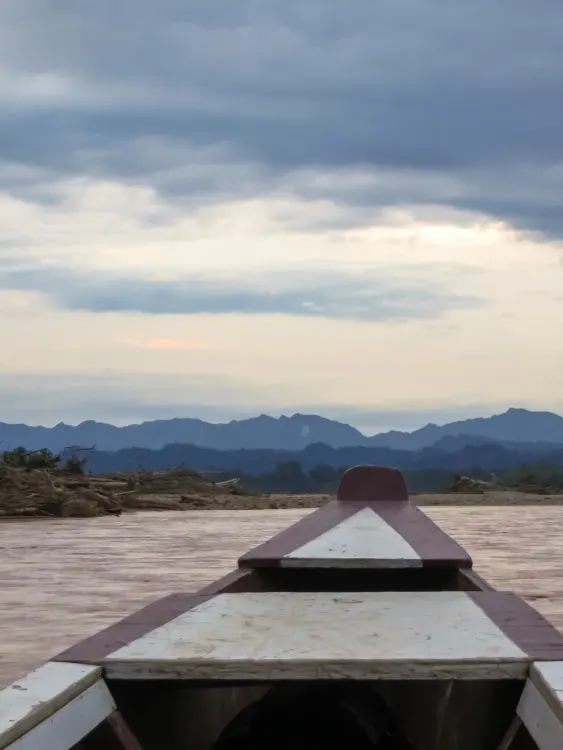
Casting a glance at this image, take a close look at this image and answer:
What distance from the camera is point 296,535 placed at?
521cm

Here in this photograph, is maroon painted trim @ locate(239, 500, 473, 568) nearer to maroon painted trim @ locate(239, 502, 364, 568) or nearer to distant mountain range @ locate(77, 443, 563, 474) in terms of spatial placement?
maroon painted trim @ locate(239, 502, 364, 568)

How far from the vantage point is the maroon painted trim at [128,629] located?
9.85 feet

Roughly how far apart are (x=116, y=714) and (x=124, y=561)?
20.0ft

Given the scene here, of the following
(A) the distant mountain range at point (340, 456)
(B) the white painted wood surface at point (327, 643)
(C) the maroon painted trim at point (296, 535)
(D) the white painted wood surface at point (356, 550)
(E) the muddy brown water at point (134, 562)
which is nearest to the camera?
(B) the white painted wood surface at point (327, 643)

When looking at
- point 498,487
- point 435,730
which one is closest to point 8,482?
point 498,487

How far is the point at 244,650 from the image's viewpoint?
3039 mm

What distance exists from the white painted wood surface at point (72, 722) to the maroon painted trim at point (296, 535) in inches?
66.6

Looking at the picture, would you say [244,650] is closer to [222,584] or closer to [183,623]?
[183,623]

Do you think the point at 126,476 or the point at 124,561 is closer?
the point at 124,561

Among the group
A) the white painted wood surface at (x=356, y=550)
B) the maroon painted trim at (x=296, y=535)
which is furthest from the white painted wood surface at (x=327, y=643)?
the maroon painted trim at (x=296, y=535)

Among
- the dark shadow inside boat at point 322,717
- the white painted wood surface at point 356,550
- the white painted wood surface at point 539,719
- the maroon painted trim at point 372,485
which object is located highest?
the maroon painted trim at point 372,485

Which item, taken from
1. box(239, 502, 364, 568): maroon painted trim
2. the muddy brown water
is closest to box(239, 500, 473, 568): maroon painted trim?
box(239, 502, 364, 568): maroon painted trim

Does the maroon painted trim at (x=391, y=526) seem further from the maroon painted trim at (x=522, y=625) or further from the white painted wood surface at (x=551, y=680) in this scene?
the white painted wood surface at (x=551, y=680)

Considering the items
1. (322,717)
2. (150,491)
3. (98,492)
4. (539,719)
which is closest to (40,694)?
(539,719)
